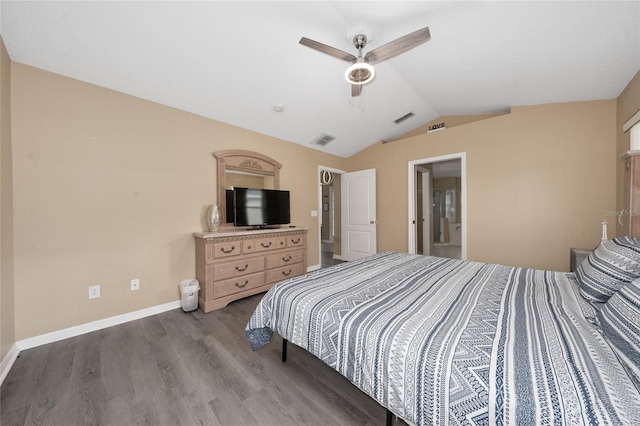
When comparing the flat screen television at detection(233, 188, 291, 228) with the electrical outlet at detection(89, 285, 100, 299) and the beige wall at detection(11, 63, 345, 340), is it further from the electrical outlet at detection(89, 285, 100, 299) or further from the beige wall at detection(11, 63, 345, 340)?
the electrical outlet at detection(89, 285, 100, 299)

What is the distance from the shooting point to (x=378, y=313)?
120 centimetres

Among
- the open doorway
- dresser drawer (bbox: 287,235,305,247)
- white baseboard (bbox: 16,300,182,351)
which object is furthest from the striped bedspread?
the open doorway

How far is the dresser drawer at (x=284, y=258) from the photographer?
126 inches

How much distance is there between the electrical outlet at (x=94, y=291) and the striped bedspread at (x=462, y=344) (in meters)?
1.78

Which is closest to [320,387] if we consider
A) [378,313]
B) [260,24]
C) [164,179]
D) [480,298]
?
[378,313]

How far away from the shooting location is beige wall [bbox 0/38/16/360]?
1677 mm

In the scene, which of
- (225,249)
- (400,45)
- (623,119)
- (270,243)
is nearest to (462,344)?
(400,45)

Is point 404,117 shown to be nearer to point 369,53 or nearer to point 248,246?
point 369,53

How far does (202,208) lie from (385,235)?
3.29 m

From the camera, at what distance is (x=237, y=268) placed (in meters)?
2.84

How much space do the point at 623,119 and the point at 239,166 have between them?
4545mm

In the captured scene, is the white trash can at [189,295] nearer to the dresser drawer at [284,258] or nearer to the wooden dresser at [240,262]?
the wooden dresser at [240,262]

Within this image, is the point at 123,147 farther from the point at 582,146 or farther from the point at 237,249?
the point at 582,146

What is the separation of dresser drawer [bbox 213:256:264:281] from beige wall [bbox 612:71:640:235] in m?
3.94
